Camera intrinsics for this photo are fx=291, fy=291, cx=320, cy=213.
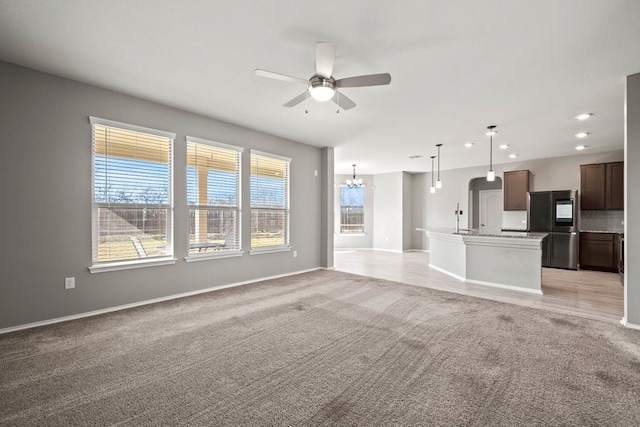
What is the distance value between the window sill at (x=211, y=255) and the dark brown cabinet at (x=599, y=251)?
25.4 ft

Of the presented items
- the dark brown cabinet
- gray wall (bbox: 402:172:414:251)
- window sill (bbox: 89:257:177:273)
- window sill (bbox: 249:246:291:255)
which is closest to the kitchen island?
the dark brown cabinet

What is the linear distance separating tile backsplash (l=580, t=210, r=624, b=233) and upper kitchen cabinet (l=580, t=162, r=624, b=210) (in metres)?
0.41

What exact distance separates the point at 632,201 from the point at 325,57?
148 inches

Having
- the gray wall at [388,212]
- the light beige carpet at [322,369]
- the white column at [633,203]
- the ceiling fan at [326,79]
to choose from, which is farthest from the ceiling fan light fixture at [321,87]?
the gray wall at [388,212]

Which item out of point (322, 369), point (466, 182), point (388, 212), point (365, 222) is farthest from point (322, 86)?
point (365, 222)

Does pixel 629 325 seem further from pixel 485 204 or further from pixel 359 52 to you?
pixel 485 204

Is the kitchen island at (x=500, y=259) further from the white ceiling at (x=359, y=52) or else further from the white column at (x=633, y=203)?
the white ceiling at (x=359, y=52)

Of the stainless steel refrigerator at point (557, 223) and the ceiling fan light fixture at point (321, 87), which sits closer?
the ceiling fan light fixture at point (321, 87)

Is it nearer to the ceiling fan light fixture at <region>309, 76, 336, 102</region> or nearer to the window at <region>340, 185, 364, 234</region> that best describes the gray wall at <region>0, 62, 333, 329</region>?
the ceiling fan light fixture at <region>309, 76, 336, 102</region>

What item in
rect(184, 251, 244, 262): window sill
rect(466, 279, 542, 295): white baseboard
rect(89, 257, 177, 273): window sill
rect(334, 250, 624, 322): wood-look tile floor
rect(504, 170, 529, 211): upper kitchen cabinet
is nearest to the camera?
rect(89, 257, 177, 273): window sill

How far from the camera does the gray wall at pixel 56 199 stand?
10.1ft

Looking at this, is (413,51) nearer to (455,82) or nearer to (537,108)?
(455,82)

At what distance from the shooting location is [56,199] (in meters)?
3.34

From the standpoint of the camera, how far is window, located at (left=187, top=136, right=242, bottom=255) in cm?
458
